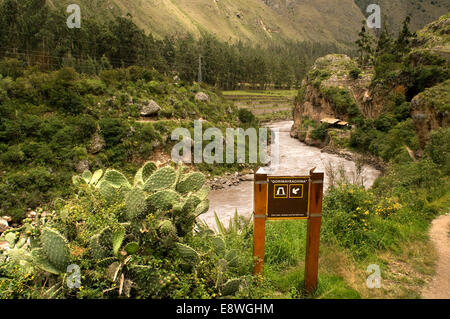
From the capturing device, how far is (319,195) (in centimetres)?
407

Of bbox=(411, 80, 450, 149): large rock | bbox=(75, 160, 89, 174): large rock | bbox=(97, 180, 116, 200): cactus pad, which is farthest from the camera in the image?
bbox=(75, 160, 89, 174): large rock

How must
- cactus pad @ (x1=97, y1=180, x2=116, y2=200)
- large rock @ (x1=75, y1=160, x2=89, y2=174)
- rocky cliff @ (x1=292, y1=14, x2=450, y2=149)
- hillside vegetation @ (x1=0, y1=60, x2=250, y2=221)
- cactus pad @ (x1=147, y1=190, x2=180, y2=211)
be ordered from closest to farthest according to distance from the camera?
cactus pad @ (x1=147, y1=190, x2=180, y2=211) < cactus pad @ (x1=97, y1=180, x2=116, y2=200) < hillside vegetation @ (x1=0, y1=60, x2=250, y2=221) < large rock @ (x1=75, y1=160, x2=89, y2=174) < rocky cliff @ (x1=292, y1=14, x2=450, y2=149)

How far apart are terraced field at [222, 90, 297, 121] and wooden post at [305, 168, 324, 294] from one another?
44697mm

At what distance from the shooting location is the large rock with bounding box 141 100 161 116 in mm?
24609

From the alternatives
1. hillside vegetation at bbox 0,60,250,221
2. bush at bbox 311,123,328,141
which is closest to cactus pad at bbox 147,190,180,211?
hillside vegetation at bbox 0,60,250,221

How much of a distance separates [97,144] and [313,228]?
1968 cm

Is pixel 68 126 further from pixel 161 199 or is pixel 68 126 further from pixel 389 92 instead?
pixel 389 92

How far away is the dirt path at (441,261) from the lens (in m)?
4.49

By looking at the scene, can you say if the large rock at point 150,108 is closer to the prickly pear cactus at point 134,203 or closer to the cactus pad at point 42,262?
the prickly pear cactus at point 134,203

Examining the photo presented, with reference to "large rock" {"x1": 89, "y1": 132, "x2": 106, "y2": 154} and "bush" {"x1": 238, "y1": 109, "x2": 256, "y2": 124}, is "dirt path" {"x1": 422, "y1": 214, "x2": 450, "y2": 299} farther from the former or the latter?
"bush" {"x1": 238, "y1": 109, "x2": 256, "y2": 124}

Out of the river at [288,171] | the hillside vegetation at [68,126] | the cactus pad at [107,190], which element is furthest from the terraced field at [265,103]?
the cactus pad at [107,190]

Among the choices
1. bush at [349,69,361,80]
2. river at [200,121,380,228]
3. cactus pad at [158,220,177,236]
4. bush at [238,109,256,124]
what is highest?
bush at [349,69,361,80]

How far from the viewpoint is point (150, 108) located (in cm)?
2483
